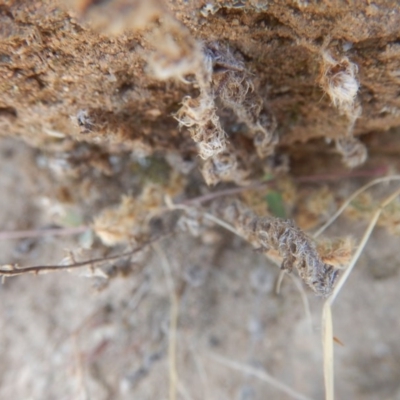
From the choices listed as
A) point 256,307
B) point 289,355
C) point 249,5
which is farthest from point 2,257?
point 249,5

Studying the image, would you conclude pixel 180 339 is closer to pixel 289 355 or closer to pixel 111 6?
pixel 289 355

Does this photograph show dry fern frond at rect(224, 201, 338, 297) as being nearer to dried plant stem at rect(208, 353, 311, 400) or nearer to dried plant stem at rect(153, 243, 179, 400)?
dried plant stem at rect(153, 243, 179, 400)

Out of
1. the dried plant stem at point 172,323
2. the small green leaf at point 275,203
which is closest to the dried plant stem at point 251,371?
the dried plant stem at point 172,323


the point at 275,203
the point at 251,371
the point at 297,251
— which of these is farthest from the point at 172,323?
the point at 297,251

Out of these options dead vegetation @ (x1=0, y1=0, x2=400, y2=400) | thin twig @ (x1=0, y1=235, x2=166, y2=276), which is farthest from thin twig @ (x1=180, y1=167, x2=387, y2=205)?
thin twig @ (x1=0, y1=235, x2=166, y2=276)

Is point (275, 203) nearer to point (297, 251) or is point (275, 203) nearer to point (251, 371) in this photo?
point (297, 251)

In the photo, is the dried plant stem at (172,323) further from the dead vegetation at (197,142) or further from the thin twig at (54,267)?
the thin twig at (54,267)
